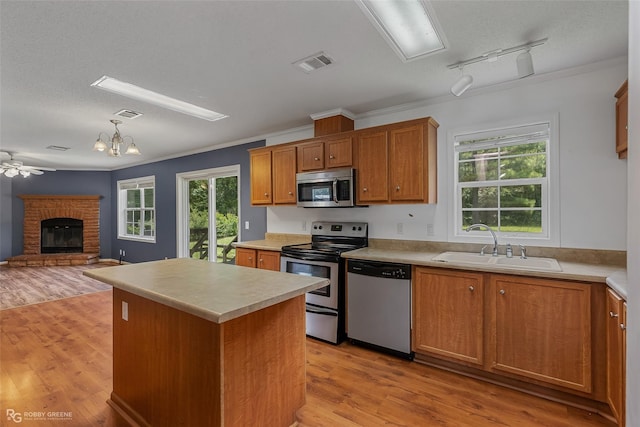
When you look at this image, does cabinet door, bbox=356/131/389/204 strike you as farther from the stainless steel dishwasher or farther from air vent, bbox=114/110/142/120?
air vent, bbox=114/110/142/120

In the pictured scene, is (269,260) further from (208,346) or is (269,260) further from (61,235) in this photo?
(61,235)

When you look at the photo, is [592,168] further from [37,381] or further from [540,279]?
[37,381]

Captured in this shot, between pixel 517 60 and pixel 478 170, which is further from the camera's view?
pixel 478 170

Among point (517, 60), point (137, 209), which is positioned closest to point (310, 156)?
point (517, 60)

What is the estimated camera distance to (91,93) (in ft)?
9.60

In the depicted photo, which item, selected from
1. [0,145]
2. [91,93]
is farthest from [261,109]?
[0,145]

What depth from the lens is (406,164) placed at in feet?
9.75

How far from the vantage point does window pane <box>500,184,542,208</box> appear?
8.98 feet

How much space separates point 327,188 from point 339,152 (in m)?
0.43

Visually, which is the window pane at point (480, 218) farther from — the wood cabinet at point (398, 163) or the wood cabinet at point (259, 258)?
the wood cabinet at point (259, 258)

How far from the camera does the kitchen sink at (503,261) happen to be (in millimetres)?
Answer: 2249

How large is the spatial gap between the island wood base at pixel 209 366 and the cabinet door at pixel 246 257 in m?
1.83

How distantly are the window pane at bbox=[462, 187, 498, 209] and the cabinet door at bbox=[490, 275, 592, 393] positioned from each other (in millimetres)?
958

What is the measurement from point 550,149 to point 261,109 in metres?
2.86
